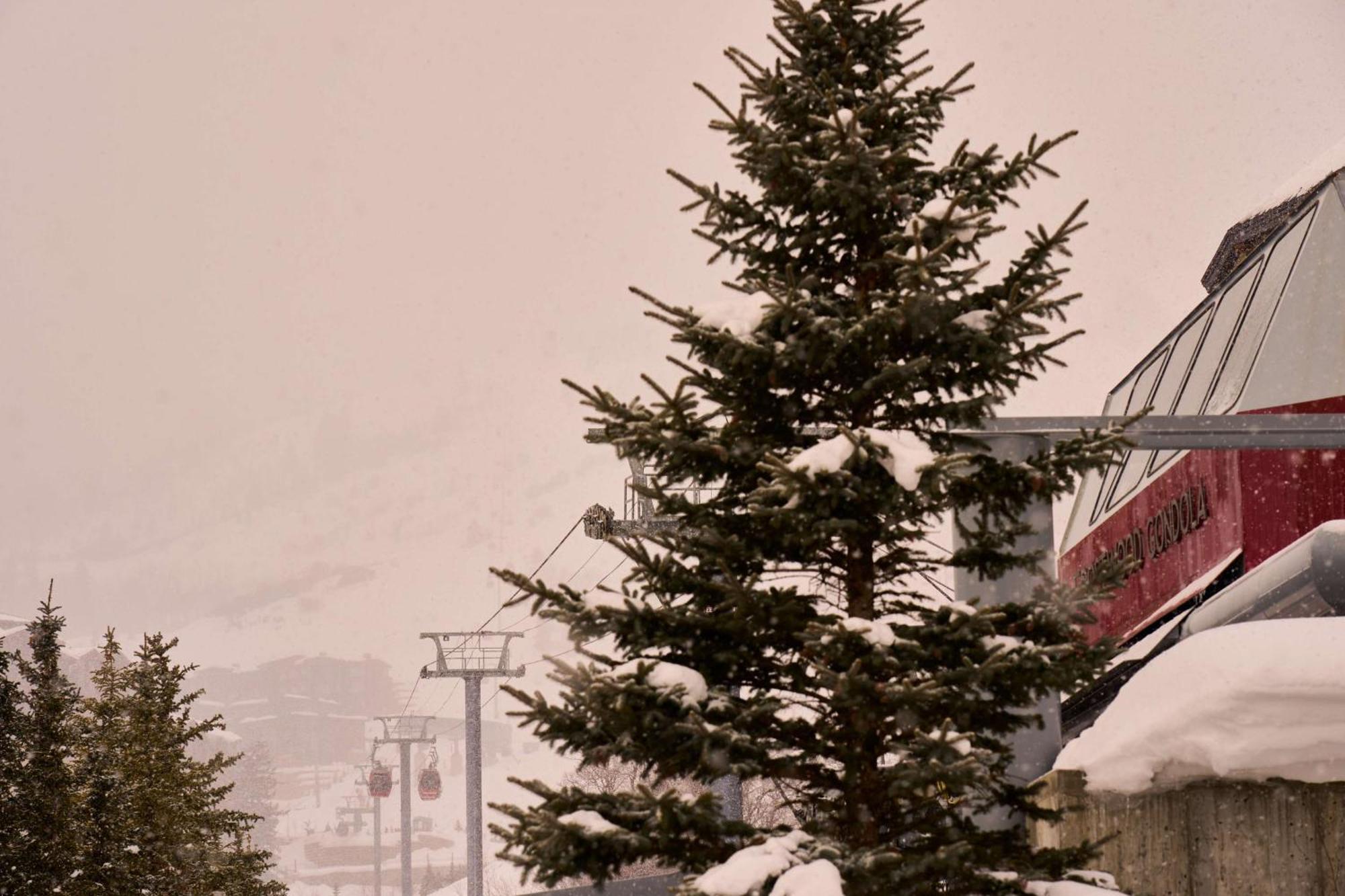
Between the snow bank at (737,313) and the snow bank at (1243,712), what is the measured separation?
315 centimetres

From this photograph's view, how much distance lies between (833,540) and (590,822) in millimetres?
1831

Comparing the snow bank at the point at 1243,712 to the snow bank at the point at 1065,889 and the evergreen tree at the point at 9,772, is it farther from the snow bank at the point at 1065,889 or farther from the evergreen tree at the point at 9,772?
the evergreen tree at the point at 9,772

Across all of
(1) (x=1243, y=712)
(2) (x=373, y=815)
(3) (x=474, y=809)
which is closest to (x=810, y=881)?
(1) (x=1243, y=712)

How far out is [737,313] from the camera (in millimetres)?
6117

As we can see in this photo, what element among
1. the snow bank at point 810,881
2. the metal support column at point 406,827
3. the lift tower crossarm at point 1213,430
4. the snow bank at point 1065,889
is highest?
the lift tower crossarm at point 1213,430

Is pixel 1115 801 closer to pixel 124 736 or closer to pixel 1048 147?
pixel 1048 147

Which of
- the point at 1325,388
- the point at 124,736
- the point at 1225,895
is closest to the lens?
the point at 1225,895

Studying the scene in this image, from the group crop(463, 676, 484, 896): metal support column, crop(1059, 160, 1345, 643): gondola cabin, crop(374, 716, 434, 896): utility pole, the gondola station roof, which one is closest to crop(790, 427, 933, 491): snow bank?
crop(1059, 160, 1345, 643): gondola cabin

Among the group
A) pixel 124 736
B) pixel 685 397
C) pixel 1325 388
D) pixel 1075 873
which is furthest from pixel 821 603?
pixel 124 736

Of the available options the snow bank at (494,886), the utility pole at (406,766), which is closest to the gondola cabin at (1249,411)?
the utility pole at (406,766)

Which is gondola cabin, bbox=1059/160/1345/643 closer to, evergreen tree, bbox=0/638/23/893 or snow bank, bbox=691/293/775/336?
snow bank, bbox=691/293/775/336

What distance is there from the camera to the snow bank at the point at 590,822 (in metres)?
5.52

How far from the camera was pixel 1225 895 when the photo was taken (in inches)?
280

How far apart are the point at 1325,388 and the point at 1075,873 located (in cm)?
507
